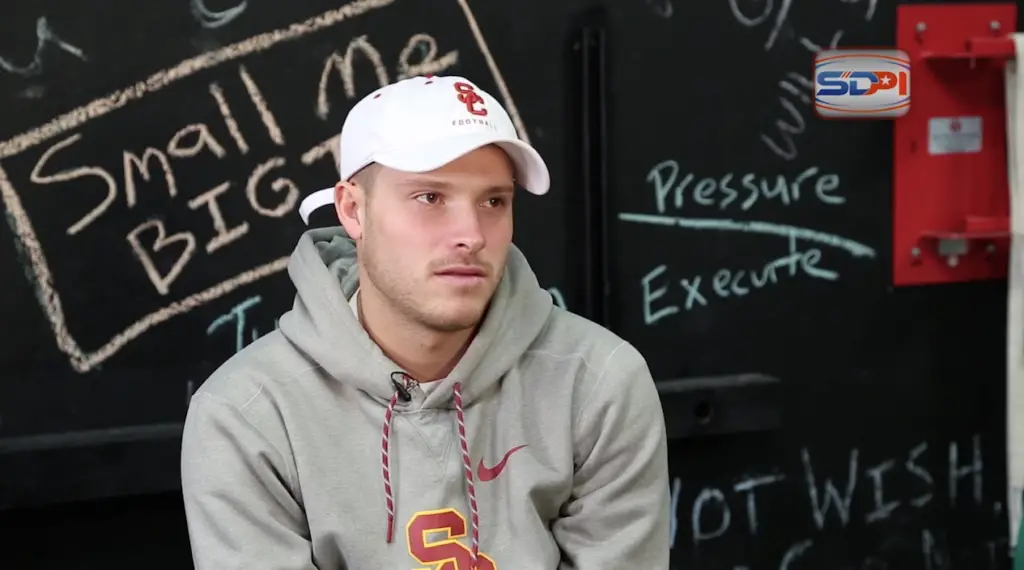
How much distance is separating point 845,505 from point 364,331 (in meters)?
1.33

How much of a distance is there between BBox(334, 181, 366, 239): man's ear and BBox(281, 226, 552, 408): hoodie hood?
0.07 metres

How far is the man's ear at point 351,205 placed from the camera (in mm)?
1473

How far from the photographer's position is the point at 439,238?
140cm

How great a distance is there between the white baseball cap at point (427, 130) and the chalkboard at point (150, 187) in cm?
49

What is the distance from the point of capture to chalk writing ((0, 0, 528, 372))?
71.7 inches

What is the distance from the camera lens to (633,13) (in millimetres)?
2111

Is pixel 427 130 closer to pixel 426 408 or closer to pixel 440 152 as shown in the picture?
pixel 440 152

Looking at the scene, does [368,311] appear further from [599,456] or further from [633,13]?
[633,13]

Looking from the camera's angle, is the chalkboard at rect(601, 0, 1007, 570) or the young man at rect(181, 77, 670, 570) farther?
the chalkboard at rect(601, 0, 1007, 570)

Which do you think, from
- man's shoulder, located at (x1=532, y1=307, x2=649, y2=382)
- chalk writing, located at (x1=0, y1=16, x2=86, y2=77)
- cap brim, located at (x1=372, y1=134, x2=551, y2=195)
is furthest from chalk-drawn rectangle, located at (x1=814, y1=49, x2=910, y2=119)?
chalk writing, located at (x1=0, y1=16, x2=86, y2=77)

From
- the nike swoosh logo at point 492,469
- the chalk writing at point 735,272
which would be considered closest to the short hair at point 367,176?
the nike swoosh logo at point 492,469

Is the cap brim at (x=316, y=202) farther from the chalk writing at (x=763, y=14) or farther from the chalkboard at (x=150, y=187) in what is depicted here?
the chalk writing at (x=763, y=14)

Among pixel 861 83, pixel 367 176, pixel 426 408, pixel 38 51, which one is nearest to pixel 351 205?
pixel 367 176

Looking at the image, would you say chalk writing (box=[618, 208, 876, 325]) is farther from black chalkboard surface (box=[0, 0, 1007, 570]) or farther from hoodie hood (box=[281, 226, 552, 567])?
hoodie hood (box=[281, 226, 552, 567])
